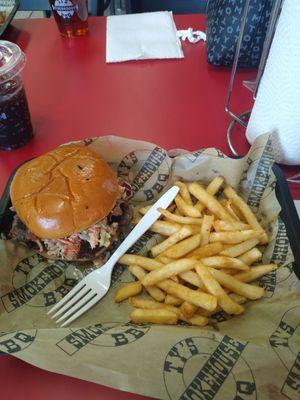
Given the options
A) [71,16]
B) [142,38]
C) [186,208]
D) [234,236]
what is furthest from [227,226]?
[71,16]

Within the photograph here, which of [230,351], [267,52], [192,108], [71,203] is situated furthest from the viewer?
[192,108]

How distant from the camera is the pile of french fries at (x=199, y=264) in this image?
1001mm

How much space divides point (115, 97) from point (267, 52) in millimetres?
791

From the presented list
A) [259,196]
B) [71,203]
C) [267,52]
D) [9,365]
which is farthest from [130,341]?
[267,52]

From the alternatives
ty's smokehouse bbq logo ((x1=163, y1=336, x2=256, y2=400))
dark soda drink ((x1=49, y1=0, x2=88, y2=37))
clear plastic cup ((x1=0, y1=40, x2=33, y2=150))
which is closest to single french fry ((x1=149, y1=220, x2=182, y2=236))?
ty's smokehouse bbq logo ((x1=163, y1=336, x2=256, y2=400))

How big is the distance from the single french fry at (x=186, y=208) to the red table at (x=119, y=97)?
1.25 feet

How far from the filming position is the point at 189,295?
3.31ft

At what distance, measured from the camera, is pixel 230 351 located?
2.77ft

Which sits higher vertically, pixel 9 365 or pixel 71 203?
pixel 71 203

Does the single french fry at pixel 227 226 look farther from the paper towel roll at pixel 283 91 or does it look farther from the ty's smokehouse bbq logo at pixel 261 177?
the paper towel roll at pixel 283 91

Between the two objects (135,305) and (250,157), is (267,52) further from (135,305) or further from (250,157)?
(135,305)

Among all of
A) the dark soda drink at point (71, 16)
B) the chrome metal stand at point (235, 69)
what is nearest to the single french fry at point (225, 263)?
the chrome metal stand at point (235, 69)

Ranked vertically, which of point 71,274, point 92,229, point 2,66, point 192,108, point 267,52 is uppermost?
point 267,52

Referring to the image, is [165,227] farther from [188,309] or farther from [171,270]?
[188,309]
